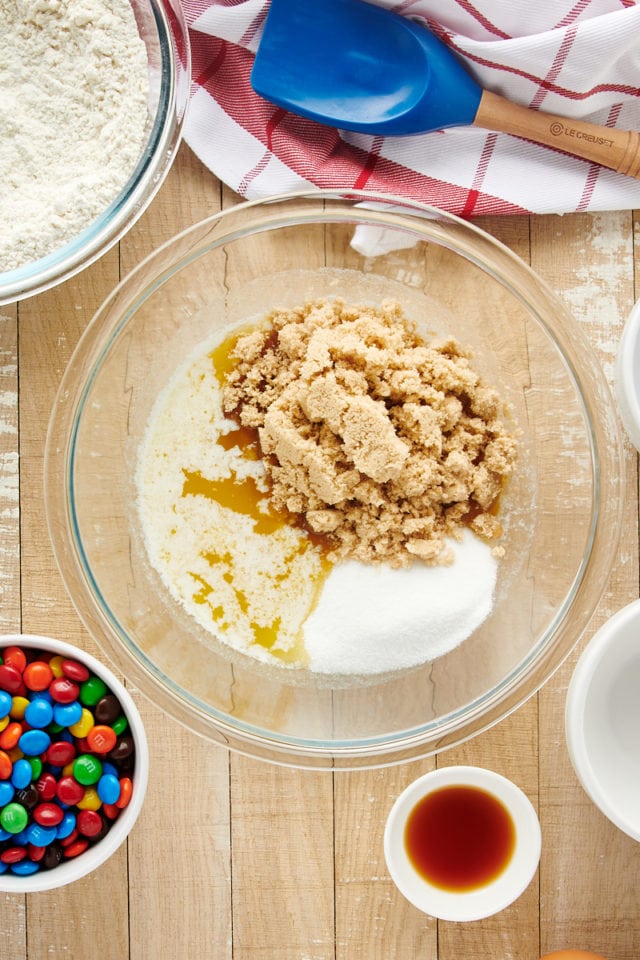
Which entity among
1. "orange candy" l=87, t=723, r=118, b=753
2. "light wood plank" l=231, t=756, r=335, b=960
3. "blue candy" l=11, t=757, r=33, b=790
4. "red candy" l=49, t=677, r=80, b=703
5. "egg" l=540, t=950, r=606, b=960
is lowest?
"egg" l=540, t=950, r=606, b=960

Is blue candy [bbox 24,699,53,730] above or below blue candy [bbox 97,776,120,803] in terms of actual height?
above

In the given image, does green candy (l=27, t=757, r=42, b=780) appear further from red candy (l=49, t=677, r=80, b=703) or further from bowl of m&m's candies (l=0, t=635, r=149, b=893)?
red candy (l=49, t=677, r=80, b=703)

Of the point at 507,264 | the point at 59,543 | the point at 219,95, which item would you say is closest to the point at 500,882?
the point at 59,543

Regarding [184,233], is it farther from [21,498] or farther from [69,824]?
[69,824]

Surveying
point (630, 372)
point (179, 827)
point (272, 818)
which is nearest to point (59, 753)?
point (179, 827)

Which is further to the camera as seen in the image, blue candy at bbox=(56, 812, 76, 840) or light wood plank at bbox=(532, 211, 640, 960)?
light wood plank at bbox=(532, 211, 640, 960)

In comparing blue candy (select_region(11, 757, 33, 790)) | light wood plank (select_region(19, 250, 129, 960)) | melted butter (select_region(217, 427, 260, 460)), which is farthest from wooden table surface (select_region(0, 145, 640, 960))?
melted butter (select_region(217, 427, 260, 460))

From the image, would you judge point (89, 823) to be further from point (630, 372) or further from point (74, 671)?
point (630, 372)
